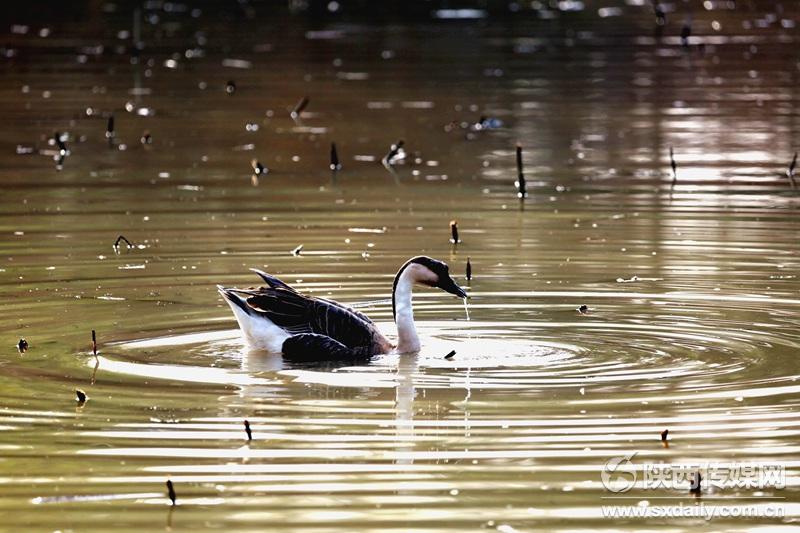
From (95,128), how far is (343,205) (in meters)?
7.62

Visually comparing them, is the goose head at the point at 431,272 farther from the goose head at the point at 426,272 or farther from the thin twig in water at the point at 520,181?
the thin twig in water at the point at 520,181

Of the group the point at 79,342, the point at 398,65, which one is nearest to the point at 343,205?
the point at 79,342

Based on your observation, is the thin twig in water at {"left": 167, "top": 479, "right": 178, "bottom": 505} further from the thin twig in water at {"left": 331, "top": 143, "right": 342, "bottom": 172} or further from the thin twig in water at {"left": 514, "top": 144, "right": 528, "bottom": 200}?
the thin twig in water at {"left": 331, "top": 143, "right": 342, "bottom": 172}

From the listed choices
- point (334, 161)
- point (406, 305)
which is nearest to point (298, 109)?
point (334, 161)

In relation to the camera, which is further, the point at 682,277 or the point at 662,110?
the point at 662,110

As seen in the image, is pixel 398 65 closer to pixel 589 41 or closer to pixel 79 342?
pixel 589 41

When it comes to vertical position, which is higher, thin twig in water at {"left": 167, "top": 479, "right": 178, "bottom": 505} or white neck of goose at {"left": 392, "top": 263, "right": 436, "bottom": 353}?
white neck of goose at {"left": 392, "top": 263, "right": 436, "bottom": 353}

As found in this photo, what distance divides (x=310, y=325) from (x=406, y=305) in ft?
2.25

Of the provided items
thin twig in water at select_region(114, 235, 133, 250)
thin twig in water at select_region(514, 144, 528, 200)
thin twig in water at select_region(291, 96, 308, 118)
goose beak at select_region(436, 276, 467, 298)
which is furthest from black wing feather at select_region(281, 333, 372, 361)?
thin twig in water at select_region(291, 96, 308, 118)

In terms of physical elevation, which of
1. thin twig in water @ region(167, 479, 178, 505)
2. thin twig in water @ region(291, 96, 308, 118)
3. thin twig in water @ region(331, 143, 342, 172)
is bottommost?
thin twig in water @ region(167, 479, 178, 505)

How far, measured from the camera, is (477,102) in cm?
2931

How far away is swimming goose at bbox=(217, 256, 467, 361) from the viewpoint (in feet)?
40.7

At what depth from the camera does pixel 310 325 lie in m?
12.5

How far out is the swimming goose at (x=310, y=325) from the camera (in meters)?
12.4
